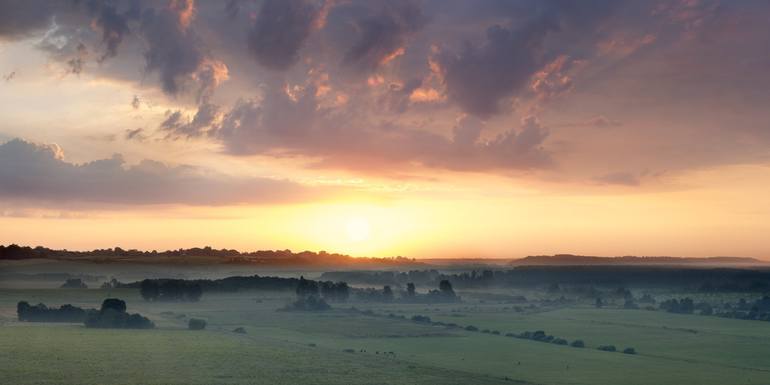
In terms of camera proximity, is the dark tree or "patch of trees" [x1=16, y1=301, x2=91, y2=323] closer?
the dark tree

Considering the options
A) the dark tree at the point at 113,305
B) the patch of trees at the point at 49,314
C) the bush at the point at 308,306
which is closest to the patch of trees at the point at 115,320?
the dark tree at the point at 113,305

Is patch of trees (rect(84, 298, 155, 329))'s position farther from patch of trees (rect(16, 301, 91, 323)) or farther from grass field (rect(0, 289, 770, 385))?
patch of trees (rect(16, 301, 91, 323))

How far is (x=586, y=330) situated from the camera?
435 feet

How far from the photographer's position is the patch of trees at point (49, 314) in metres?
124

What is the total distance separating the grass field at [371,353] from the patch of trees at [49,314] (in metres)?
2.39

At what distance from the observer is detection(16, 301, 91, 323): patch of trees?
A: 407 feet

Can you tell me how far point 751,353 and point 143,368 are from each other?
79219 mm

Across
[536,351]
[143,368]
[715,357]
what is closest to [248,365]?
[143,368]

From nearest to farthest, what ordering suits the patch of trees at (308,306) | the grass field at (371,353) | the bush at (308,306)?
the grass field at (371,353) → the patch of trees at (308,306) → the bush at (308,306)

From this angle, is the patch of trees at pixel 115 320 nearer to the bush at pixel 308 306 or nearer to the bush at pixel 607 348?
the bush at pixel 607 348

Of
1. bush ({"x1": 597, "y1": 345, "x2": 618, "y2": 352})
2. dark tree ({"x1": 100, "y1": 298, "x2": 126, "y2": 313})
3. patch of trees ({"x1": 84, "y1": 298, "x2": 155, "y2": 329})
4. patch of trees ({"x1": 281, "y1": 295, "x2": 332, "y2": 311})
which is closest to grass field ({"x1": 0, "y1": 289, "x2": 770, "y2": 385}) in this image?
bush ({"x1": 597, "y1": 345, "x2": 618, "y2": 352})

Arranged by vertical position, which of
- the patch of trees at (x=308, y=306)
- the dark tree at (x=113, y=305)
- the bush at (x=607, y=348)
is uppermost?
the dark tree at (x=113, y=305)

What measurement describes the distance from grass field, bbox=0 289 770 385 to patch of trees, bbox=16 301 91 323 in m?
2.39

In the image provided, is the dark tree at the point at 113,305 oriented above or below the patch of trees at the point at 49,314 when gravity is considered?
above
